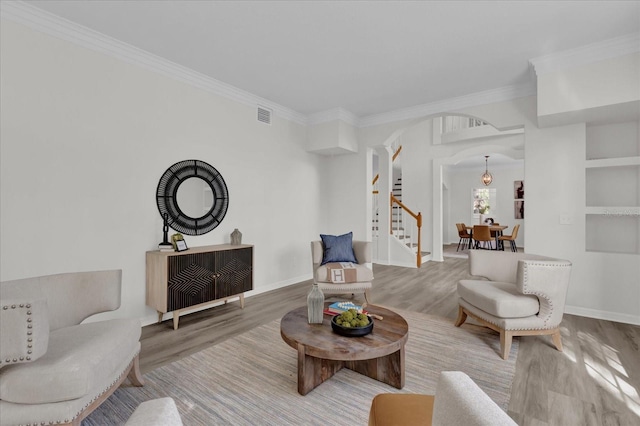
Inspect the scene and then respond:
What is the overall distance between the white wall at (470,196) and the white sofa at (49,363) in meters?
11.1

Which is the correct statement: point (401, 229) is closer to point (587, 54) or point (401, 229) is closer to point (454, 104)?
point (454, 104)

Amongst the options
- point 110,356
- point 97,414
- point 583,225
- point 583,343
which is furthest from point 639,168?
point 97,414

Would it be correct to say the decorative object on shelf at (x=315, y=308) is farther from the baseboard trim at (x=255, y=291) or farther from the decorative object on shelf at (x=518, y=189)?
the decorative object on shelf at (x=518, y=189)

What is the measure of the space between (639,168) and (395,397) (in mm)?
4167

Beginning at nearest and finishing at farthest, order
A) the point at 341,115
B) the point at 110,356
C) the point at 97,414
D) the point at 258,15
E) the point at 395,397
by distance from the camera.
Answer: the point at 395,397
the point at 110,356
the point at 97,414
the point at 258,15
the point at 341,115

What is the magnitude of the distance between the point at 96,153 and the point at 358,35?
2.72m

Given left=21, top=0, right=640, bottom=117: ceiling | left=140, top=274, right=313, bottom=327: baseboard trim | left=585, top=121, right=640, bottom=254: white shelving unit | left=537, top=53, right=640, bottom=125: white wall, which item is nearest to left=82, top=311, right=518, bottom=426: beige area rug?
left=140, top=274, right=313, bottom=327: baseboard trim

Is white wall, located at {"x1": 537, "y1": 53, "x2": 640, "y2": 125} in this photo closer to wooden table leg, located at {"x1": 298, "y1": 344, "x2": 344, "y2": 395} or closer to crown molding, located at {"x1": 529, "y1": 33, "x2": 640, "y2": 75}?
crown molding, located at {"x1": 529, "y1": 33, "x2": 640, "y2": 75}

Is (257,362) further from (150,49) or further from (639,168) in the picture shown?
(639,168)

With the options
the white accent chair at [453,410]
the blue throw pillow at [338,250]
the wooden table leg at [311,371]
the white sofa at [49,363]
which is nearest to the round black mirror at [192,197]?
the blue throw pillow at [338,250]

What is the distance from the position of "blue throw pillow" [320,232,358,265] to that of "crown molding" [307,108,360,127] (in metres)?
2.04

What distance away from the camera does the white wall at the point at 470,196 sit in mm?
10625

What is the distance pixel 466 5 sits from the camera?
8.38 ft

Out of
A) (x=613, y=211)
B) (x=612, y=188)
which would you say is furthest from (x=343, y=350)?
(x=612, y=188)
